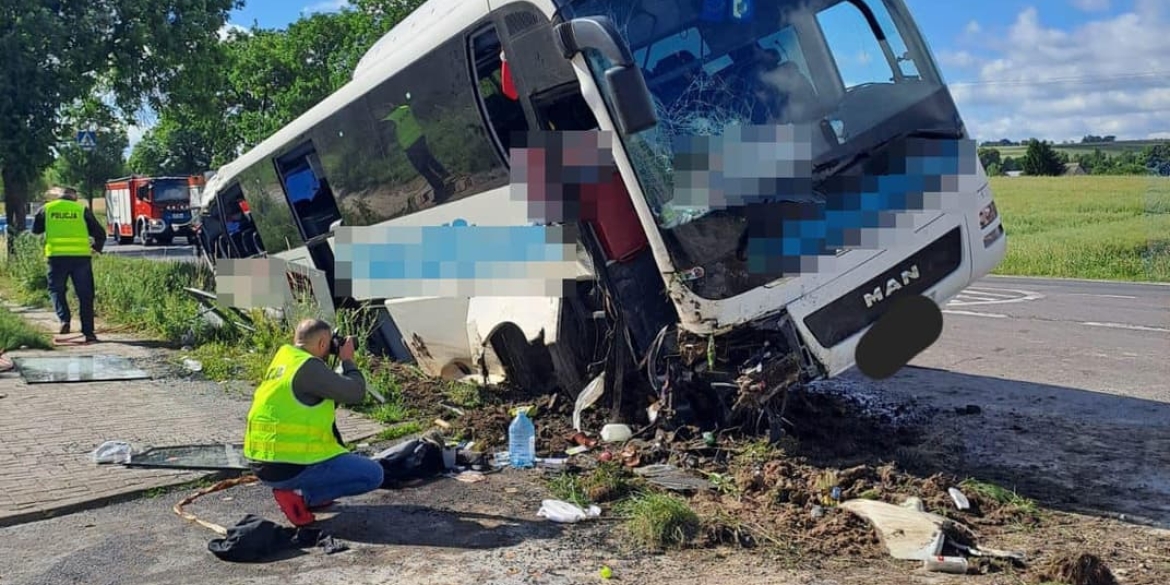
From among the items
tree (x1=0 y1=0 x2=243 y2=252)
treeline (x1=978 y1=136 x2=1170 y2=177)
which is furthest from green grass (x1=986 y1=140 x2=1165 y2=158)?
tree (x1=0 y1=0 x2=243 y2=252)

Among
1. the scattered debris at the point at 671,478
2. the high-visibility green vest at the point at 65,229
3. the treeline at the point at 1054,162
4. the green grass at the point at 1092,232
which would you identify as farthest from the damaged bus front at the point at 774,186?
the treeline at the point at 1054,162

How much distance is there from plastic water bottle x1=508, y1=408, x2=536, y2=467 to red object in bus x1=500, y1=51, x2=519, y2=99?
2.01m

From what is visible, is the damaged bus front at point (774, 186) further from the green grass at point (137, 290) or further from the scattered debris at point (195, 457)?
the green grass at point (137, 290)

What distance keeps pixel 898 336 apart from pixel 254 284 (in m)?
7.12

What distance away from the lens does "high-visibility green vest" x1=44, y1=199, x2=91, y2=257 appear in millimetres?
11391

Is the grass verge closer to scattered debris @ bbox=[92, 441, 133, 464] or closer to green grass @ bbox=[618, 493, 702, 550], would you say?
scattered debris @ bbox=[92, 441, 133, 464]

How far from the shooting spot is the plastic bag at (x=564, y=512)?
17.2ft

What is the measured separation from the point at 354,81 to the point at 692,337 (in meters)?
4.48

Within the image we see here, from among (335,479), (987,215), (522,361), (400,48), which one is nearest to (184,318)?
(400,48)

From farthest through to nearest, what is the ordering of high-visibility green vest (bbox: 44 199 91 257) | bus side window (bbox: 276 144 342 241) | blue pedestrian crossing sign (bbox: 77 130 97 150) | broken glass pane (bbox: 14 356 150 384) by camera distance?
1. blue pedestrian crossing sign (bbox: 77 130 97 150)
2. high-visibility green vest (bbox: 44 199 91 257)
3. bus side window (bbox: 276 144 342 241)
4. broken glass pane (bbox: 14 356 150 384)

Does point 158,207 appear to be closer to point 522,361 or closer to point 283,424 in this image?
point 522,361

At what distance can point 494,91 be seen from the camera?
691cm

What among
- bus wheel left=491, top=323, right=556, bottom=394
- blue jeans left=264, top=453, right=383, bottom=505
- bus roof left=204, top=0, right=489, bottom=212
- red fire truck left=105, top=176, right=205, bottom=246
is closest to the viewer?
blue jeans left=264, top=453, right=383, bottom=505

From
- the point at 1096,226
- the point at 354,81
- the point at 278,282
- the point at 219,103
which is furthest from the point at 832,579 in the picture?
the point at 1096,226
